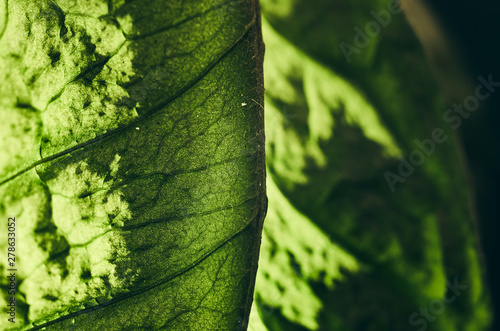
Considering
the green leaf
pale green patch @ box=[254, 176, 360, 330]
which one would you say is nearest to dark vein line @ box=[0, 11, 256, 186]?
the green leaf

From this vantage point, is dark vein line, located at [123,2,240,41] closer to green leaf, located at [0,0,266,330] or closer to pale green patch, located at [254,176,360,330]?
green leaf, located at [0,0,266,330]

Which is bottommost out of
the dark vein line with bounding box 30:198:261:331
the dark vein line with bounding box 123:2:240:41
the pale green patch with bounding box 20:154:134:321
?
the dark vein line with bounding box 30:198:261:331

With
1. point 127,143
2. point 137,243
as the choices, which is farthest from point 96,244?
point 127,143

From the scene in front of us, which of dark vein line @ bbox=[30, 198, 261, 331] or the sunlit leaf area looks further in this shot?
dark vein line @ bbox=[30, 198, 261, 331]

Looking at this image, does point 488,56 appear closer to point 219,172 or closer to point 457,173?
point 457,173

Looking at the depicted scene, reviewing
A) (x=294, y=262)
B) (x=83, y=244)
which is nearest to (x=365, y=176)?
(x=294, y=262)

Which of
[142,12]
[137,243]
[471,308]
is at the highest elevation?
[142,12]
